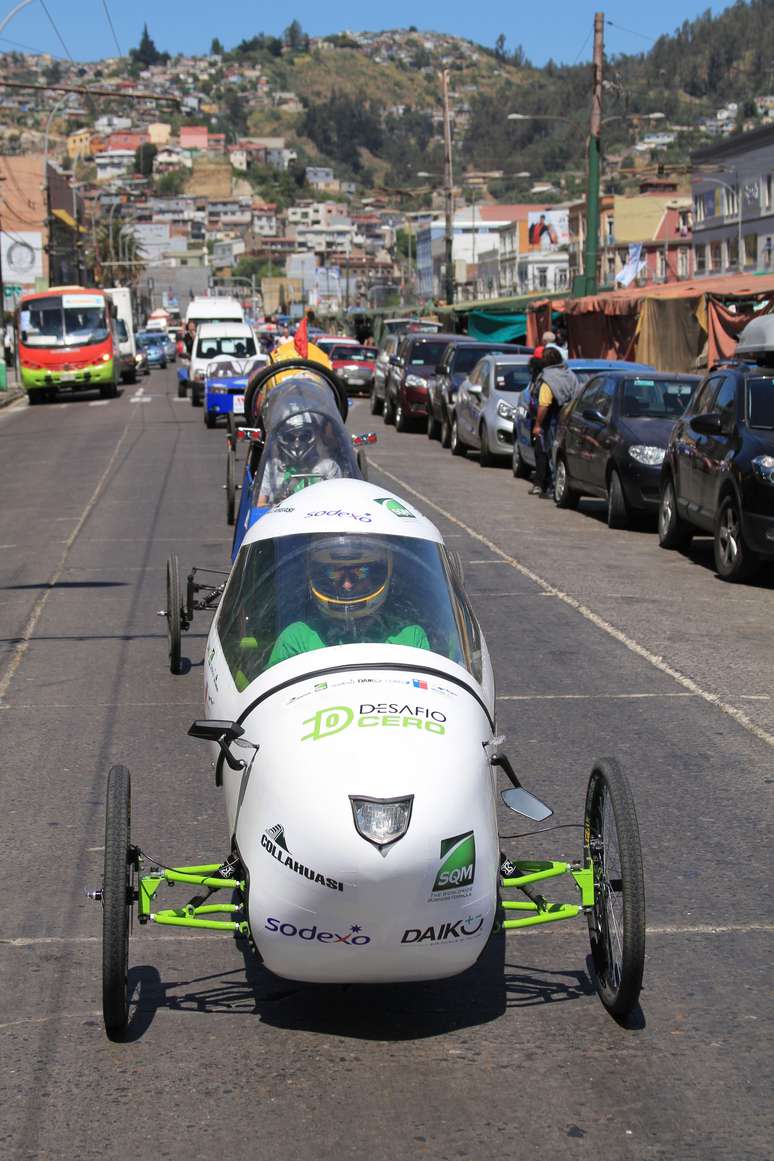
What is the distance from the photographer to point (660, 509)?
17141mm

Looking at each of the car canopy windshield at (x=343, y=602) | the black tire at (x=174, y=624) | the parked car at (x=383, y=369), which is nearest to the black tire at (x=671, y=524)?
the black tire at (x=174, y=624)

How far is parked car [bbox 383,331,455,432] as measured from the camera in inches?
1292

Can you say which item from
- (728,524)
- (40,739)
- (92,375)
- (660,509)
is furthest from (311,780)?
(92,375)

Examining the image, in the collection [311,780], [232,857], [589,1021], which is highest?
[311,780]

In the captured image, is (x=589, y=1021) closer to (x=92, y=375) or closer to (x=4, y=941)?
(x=4, y=941)

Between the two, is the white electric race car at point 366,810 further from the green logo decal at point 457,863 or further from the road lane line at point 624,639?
the road lane line at point 624,639

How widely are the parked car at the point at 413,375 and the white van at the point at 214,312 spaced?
16343 mm

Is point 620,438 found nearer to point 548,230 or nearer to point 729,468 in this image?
point 729,468

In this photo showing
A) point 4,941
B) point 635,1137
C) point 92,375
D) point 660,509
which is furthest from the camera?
point 92,375

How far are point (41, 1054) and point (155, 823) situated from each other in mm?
2330

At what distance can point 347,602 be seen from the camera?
5785mm

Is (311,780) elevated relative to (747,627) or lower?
elevated

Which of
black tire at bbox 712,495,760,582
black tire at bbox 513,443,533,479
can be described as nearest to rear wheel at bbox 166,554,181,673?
black tire at bbox 712,495,760,582

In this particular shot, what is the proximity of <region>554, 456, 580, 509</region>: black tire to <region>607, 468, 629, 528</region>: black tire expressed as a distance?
5.97 feet
